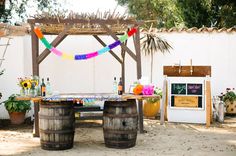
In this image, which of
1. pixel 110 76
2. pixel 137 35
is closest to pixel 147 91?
pixel 137 35

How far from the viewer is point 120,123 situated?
5418 millimetres

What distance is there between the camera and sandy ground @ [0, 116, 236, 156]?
5348 millimetres

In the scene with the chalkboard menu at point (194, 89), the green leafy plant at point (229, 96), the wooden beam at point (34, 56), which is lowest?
the green leafy plant at point (229, 96)

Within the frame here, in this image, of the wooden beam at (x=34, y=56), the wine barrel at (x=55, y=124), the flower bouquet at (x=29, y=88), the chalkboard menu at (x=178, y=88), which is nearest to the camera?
the wine barrel at (x=55, y=124)

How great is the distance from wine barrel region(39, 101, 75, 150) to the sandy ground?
0.14 meters

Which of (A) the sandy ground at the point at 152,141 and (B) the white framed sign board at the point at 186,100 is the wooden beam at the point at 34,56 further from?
(B) the white framed sign board at the point at 186,100

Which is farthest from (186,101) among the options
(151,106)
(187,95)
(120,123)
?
(120,123)

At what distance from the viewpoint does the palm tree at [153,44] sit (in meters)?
8.82

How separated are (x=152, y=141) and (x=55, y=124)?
173 cm

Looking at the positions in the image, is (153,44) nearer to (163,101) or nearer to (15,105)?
(163,101)

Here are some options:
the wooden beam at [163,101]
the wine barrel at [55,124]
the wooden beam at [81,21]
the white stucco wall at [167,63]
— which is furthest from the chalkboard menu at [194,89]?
the wine barrel at [55,124]

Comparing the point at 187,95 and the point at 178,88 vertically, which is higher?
the point at 178,88

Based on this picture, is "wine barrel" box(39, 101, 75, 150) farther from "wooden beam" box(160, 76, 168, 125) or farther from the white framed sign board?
the white framed sign board

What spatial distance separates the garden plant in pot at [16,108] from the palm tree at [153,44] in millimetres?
3098
